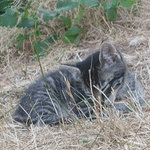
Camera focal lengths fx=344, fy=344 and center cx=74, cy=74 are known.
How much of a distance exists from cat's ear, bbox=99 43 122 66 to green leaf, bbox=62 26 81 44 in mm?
2004

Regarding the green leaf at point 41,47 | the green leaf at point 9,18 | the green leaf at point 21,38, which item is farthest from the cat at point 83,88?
the green leaf at point 21,38

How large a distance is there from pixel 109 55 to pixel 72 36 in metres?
2.16

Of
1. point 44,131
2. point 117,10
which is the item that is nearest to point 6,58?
point 117,10

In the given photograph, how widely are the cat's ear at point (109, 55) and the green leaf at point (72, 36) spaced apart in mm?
2004

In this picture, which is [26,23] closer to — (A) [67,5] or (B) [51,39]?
(A) [67,5]

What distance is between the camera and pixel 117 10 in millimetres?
6605

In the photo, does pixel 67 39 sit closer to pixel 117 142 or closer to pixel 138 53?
pixel 138 53

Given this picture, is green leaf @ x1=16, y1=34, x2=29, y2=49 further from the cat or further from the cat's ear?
the cat's ear

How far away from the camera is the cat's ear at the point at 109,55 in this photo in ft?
13.7

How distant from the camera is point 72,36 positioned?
6.31m

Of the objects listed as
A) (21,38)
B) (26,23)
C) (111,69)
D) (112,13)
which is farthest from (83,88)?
(21,38)

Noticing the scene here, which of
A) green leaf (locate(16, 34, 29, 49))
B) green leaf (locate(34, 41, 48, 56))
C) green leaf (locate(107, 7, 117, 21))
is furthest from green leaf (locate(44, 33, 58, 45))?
green leaf (locate(107, 7, 117, 21))

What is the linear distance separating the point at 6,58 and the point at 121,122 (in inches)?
157

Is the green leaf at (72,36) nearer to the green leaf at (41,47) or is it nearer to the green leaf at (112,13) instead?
the green leaf at (41,47)
